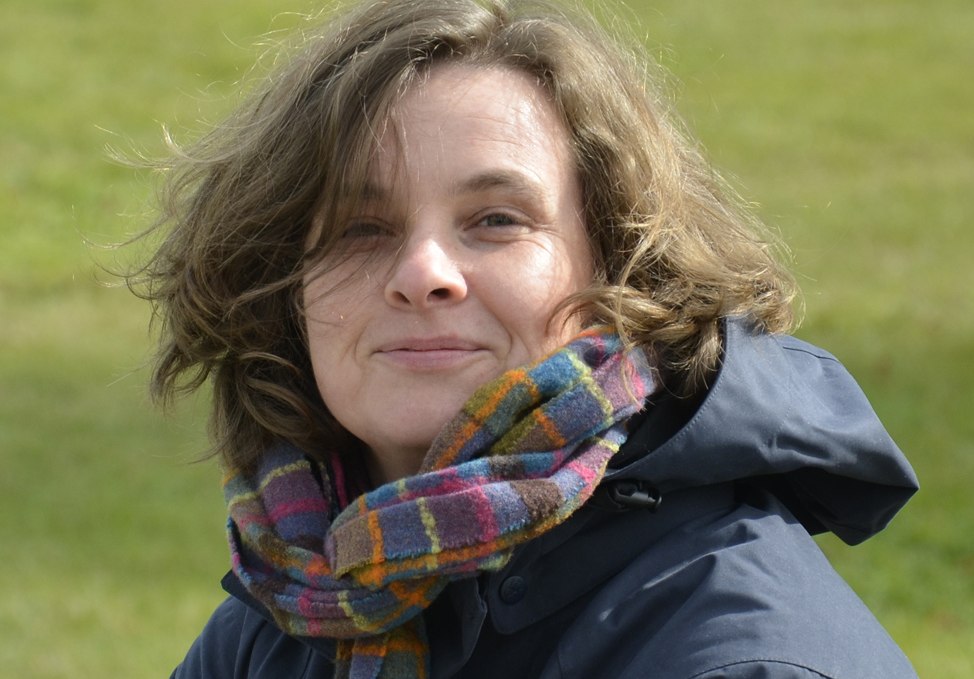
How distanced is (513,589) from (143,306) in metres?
7.47

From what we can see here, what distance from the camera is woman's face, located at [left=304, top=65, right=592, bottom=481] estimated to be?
2.06 metres

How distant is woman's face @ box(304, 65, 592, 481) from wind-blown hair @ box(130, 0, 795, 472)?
5 cm

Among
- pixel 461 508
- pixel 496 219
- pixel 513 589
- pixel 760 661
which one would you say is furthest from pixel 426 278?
pixel 760 661

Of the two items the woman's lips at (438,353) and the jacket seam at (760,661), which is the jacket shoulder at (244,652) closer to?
the woman's lips at (438,353)

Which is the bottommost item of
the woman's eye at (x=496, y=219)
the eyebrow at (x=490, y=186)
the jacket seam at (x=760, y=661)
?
the jacket seam at (x=760, y=661)

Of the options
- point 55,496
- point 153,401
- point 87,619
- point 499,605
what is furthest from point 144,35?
point 499,605

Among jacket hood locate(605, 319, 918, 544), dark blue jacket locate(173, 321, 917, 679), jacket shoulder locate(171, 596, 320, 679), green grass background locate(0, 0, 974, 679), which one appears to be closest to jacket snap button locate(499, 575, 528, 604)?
dark blue jacket locate(173, 321, 917, 679)

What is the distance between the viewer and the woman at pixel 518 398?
6.29 ft

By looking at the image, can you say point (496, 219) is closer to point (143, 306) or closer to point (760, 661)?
point (760, 661)

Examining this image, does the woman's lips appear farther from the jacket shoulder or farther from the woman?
the jacket shoulder

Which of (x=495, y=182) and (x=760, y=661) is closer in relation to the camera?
(x=760, y=661)

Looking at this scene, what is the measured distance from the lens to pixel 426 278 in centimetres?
202

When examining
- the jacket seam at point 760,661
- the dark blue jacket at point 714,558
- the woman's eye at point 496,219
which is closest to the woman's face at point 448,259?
the woman's eye at point 496,219

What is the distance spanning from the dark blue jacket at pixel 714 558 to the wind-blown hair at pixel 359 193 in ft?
Result: 0.48
